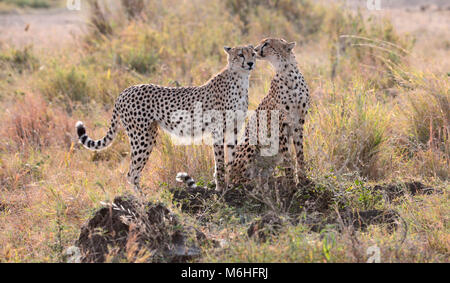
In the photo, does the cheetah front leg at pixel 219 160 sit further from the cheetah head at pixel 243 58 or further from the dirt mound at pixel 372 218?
the dirt mound at pixel 372 218

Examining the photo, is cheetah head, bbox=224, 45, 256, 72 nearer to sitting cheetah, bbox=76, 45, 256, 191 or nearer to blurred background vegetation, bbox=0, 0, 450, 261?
sitting cheetah, bbox=76, 45, 256, 191

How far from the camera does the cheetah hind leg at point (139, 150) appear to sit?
14.7 ft

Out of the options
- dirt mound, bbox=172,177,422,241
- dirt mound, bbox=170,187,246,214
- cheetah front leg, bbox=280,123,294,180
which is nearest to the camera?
dirt mound, bbox=172,177,422,241

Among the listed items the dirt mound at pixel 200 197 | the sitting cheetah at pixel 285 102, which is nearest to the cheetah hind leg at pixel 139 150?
the dirt mound at pixel 200 197

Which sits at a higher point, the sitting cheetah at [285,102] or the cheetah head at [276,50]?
the cheetah head at [276,50]

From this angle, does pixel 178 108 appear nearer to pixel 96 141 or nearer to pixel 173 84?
pixel 96 141

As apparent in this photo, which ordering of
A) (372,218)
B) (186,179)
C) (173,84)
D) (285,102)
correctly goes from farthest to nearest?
1. (173,84)
2. (285,102)
3. (186,179)
4. (372,218)

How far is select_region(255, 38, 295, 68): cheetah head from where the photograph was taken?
14.4ft

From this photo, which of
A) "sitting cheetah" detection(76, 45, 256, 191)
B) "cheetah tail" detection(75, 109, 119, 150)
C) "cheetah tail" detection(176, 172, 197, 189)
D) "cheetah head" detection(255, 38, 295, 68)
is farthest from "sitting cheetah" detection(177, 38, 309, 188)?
"cheetah tail" detection(75, 109, 119, 150)

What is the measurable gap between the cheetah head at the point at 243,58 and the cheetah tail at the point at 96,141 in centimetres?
100

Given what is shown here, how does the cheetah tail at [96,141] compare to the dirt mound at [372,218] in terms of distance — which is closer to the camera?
the dirt mound at [372,218]

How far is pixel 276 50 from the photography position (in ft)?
14.5

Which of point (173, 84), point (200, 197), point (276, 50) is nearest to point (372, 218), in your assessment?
point (200, 197)

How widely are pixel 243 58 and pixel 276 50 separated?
0.25 meters
